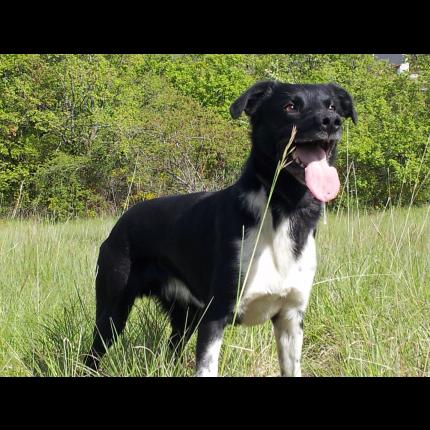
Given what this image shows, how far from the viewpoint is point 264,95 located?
3305 millimetres

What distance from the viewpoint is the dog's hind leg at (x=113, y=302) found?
12.2 feet

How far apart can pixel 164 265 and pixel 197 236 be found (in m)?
0.42

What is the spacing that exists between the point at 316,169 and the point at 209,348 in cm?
100

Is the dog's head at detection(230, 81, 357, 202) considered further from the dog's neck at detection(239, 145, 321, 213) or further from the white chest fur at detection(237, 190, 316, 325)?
the white chest fur at detection(237, 190, 316, 325)

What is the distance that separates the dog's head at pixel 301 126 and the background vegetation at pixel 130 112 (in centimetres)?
1044

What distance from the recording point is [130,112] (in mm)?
18938

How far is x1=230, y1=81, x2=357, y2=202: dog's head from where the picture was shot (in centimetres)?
285

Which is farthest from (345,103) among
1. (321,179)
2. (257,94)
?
(321,179)

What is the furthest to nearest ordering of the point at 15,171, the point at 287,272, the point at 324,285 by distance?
the point at 15,171 < the point at 324,285 < the point at 287,272

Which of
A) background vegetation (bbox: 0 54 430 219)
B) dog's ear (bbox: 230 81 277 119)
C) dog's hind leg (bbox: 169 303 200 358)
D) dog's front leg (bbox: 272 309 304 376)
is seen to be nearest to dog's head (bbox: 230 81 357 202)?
dog's ear (bbox: 230 81 277 119)

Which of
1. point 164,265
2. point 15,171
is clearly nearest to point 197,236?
point 164,265

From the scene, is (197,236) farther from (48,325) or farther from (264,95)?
(48,325)

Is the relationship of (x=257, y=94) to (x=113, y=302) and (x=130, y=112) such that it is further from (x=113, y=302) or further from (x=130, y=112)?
(x=130, y=112)

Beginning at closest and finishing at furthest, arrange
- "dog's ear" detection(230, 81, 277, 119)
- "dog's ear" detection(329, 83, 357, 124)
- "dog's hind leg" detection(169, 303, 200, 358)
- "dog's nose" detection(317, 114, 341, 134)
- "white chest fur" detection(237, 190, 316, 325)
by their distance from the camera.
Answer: "dog's nose" detection(317, 114, 341, 134) → "white chest fur" detection(237, 190, 316, 325) → "dog's ear" detection(230, 81, 277, 119) → "dog's ear" detection(329, 83, 357, 124) → "dog's hind leg" detection(169, 303, 200, 358)
